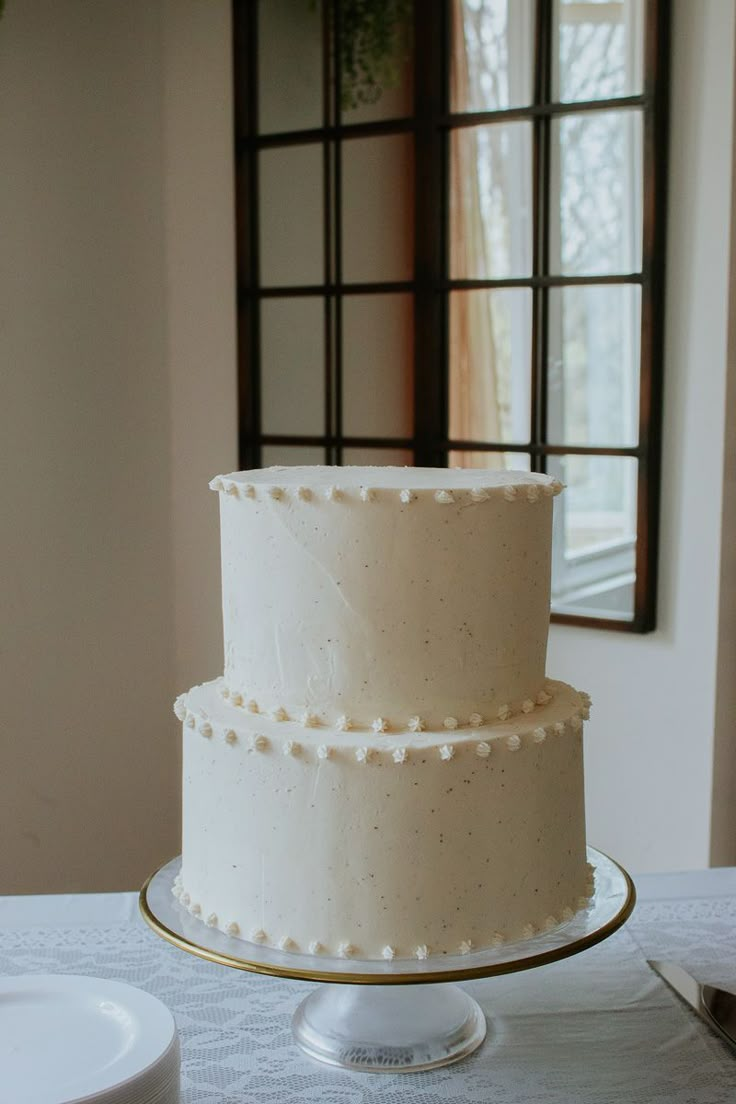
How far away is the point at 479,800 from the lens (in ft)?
3.77

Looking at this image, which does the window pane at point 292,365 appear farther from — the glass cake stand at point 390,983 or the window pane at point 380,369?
the glass cake stand at point 390,983

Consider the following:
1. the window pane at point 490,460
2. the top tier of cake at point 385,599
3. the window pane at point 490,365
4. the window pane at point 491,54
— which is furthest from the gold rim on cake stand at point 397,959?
the window pane at point 491,54

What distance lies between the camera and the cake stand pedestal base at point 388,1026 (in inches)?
44.3

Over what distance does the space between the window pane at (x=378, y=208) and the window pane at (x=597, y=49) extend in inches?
18.9

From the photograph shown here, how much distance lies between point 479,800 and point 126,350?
1901mm

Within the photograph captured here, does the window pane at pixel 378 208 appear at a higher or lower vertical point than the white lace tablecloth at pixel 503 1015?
higher

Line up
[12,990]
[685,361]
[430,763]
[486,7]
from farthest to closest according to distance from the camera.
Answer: [486,7] < [685,361] < [430,763] < [12,990]

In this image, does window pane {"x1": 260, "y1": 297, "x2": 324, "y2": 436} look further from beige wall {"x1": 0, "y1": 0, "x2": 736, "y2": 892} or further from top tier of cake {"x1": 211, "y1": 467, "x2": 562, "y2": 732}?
top tier of cake {"x1": 211, "y1": 467, "x2": 562, "y2": 732}

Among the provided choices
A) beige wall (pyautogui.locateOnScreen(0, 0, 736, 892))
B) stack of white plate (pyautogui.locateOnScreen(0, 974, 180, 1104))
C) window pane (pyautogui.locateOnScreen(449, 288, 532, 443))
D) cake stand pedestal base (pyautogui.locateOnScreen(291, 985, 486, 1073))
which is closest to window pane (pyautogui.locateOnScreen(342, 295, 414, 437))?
window pane (pyautogui.locateOnScreen(449, 288, 532, 443))

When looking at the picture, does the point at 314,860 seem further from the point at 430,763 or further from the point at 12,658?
the point at 12,658

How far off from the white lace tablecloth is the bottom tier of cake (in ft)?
0.33

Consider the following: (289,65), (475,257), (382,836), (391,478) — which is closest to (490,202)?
(475,257)

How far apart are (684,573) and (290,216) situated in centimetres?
125

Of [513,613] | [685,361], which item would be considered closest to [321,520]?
[513,613]
